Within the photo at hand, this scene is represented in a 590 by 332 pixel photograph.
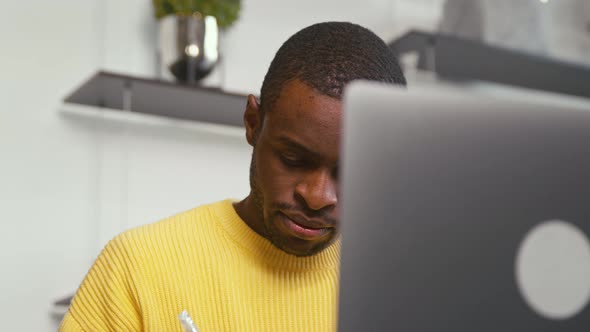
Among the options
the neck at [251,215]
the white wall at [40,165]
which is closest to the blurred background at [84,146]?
the white wall at [40,165]

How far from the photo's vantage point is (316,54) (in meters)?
0.71

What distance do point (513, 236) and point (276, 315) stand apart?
19.1 inches

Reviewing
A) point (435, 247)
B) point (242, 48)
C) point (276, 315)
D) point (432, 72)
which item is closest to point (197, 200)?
point (242, 48)

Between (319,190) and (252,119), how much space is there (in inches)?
7.8

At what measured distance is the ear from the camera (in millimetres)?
804

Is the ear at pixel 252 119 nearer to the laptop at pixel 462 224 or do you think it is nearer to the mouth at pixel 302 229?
the mouth at pixel 302 229

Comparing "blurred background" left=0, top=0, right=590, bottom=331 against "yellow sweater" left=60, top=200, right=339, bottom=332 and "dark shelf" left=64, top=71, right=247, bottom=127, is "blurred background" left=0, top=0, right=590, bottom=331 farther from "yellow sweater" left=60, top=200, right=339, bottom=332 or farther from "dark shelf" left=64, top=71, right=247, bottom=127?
"yellow sweater" left=60, top=200, right=339, bottom=332

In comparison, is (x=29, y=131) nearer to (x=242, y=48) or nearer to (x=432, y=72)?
(x=242, y=48)

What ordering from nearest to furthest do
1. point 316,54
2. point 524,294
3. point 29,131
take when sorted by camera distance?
point 524,294
point 316,54
point 29,131

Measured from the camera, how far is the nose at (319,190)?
0.65m

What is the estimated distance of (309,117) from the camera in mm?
672

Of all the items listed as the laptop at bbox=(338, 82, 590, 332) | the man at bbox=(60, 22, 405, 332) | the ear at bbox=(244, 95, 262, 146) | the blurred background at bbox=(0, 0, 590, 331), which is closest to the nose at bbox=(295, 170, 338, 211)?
the man at bbox=(60, 22, 405, 332)

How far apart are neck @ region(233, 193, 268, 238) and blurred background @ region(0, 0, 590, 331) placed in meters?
0.77

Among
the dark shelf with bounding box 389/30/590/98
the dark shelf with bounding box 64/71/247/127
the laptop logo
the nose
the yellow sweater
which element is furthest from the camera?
the dark shelf with bounding box 389/30/590/98
